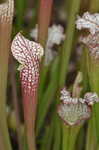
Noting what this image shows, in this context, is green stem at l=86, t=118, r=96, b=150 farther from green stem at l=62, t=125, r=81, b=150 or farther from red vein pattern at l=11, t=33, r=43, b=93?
red vein pattern at l=11, t=33, r=43, b=93

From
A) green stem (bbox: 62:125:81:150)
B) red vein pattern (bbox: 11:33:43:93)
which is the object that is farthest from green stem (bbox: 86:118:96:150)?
red vein pattern (bbox: 11:33:43:93)

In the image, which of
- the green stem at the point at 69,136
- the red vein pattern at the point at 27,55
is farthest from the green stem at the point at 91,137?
the red vein pattern at the point at 27,55

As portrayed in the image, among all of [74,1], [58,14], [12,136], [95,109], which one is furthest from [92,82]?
[58,14]

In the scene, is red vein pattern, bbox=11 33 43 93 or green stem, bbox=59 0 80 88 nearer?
red vein pattern, bbox=11 33 43 93

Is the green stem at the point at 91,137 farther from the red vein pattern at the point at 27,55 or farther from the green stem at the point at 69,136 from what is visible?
the red vein pattern at the point at 27,55

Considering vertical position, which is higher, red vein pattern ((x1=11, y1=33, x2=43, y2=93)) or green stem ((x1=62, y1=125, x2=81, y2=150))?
red vein pattern ((x1=11, y1=33, x2=43, y2=93))

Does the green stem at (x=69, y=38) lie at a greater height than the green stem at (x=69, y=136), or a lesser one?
greater

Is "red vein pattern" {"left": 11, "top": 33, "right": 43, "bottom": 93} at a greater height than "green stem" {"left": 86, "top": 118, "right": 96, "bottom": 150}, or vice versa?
"red vein pattern" {"left": 11, "top": 33, "right": 43, "bottom": 93}

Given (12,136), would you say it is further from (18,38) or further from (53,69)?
(18,38)

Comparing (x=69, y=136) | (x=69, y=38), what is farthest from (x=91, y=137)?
(x=69, y=38)

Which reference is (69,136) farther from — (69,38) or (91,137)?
(69,38)

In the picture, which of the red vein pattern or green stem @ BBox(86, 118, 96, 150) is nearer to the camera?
the red vein pattern
